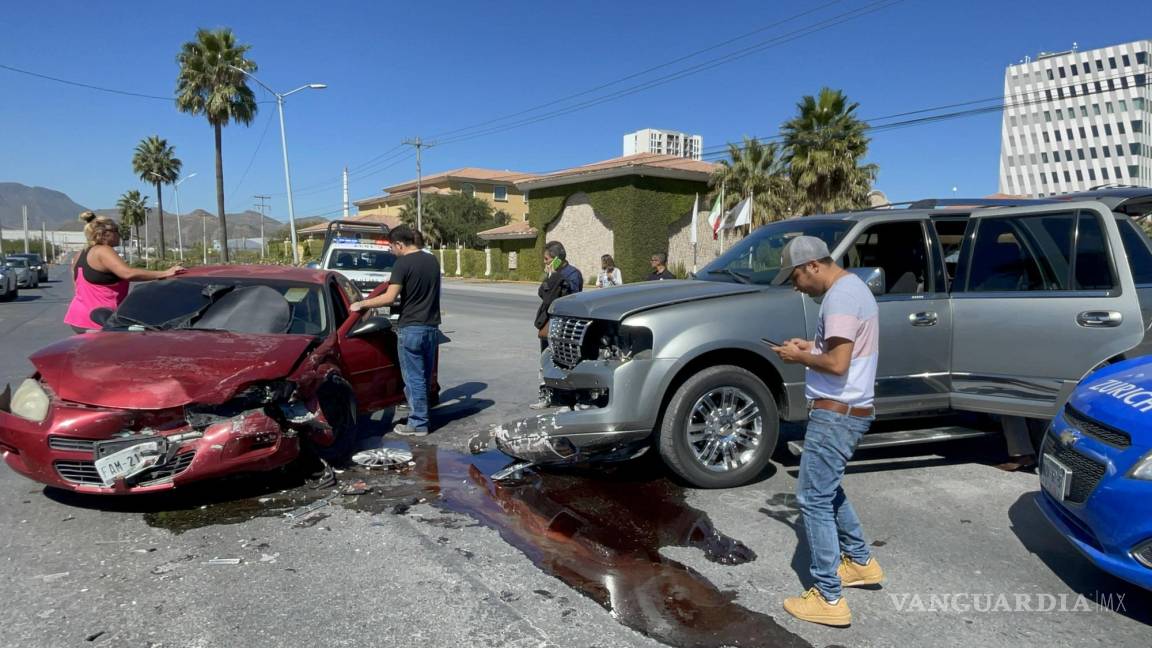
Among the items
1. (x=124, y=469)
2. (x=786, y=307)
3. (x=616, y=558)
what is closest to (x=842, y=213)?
(x=786, y=307)

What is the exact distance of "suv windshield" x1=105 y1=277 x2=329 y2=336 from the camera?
18.5 feet

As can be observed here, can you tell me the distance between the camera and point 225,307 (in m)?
5.82

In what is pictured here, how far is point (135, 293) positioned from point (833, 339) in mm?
5439

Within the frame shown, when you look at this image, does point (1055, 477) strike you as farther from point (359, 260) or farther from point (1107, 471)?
point (359, 260)

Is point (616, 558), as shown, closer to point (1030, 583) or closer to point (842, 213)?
point (1030, 583)

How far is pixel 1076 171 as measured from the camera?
117 meters

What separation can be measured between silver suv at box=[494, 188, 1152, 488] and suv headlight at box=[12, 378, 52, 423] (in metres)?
2.74

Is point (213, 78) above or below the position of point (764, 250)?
above

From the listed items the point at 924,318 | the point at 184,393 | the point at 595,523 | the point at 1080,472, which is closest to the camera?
the point at 1080,472

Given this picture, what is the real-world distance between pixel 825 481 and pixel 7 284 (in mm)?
27278

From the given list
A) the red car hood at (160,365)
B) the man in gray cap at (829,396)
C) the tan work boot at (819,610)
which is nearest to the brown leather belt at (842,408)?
the man in gray cap at (829,396)

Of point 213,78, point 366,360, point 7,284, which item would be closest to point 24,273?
point 7,284

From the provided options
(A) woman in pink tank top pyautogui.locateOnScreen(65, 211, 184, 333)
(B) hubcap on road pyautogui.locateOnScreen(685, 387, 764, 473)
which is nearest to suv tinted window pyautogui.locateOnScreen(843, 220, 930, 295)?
(B) hubcap on road pyautogui.locateOnScreen(685, 387, 764, 473)

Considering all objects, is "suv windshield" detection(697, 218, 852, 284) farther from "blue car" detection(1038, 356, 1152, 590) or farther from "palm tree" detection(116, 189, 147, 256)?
"palm tree" detection(116, 189, 147, 256)
